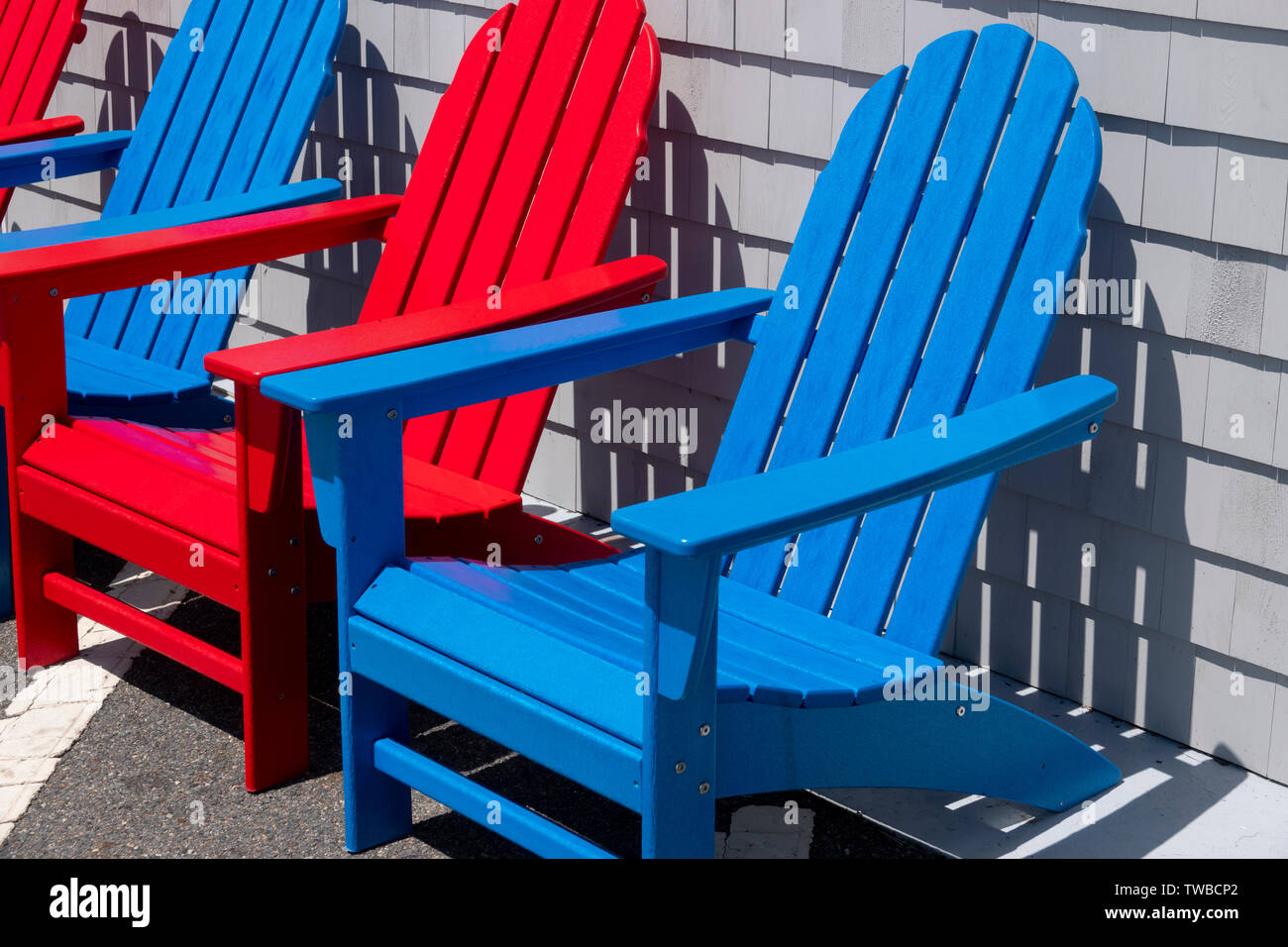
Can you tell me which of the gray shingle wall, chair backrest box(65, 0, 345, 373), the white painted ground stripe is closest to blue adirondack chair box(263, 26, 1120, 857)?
the gray shingle wall

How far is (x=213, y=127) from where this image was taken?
3.66m

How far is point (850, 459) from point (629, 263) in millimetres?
946

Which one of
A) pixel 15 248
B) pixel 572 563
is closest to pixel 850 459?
pixel 572 563

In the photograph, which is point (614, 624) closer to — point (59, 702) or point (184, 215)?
point (59, 702)

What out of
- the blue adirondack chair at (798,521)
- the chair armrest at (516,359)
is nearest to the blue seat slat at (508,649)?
the blue adirondack chair at (798,521)

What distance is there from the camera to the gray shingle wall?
236 centimetres

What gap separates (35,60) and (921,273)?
264cm

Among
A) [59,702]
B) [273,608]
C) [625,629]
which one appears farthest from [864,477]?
[59,702]

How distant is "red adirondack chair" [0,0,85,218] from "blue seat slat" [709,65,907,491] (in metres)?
2.11

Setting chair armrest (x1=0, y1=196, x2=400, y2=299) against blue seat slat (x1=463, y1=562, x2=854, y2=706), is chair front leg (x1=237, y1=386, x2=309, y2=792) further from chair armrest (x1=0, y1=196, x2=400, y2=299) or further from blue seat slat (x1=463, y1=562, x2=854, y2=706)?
chair armrest (x1=0, y1=196, x2=400, y2=299)

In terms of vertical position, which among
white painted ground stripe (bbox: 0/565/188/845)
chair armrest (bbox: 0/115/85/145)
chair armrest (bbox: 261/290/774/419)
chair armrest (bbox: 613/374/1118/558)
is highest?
chair armrest (bbox: 0/115/85/145)

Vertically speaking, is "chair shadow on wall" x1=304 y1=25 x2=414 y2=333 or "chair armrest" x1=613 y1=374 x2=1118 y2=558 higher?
"chair shadow on wall" x1=304 y1=25 x2=414 y2=333

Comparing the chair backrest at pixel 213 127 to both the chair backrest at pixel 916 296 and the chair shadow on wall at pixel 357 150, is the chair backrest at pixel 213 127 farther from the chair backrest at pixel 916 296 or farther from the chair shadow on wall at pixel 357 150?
the chair backrest at pixel 916 296

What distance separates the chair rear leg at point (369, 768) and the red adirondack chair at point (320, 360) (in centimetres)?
25
